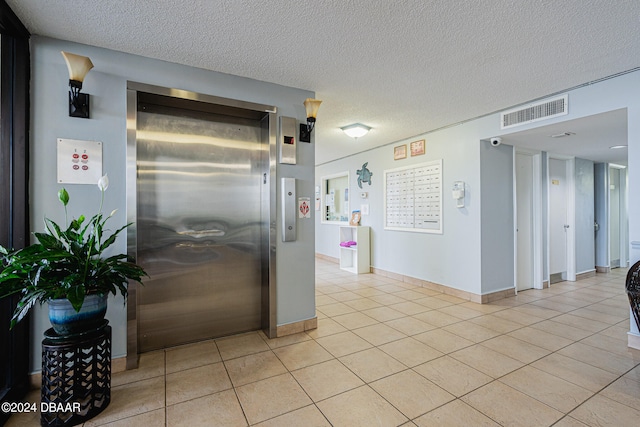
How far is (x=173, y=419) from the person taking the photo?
1781 mm

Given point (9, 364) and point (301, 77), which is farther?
point (301, 77)

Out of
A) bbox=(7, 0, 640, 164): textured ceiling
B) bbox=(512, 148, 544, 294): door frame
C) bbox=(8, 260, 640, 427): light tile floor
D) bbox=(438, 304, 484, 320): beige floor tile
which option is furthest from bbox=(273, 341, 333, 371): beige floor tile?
bbox=(512, 148, 544, 294): door frame

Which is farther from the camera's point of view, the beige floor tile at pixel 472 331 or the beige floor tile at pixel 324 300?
the beige floor tile at pixel 324 300

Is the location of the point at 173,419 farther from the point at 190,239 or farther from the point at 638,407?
the point at 638,407

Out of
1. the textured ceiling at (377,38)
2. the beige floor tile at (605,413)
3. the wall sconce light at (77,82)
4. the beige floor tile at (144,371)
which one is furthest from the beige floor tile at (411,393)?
the wall sconce light at (77,82)

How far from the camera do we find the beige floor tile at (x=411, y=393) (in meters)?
1.89

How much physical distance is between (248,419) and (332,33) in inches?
104

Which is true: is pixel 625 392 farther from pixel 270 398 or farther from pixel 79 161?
pixel 79 161

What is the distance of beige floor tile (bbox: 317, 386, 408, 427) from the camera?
175cm

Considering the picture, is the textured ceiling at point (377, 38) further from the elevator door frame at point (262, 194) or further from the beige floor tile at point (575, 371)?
the beige floor tile at point (575, 371)

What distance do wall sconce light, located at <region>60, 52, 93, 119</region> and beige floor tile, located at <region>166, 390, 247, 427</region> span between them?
2.23 meters

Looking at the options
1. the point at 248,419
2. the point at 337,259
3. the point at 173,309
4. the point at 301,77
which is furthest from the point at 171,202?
the point at 337,259

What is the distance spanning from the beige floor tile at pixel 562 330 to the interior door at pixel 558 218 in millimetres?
2203

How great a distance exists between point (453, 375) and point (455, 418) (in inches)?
20.1
